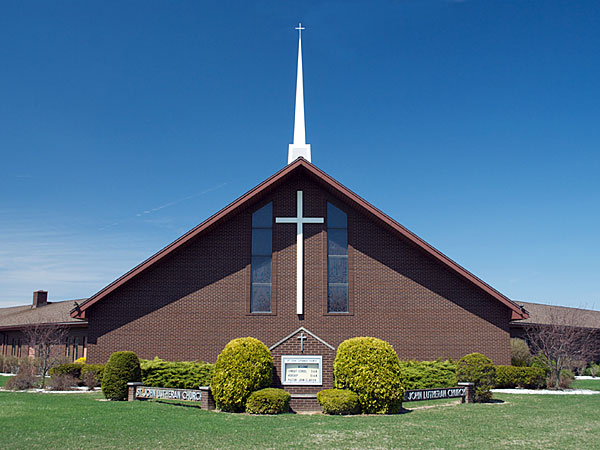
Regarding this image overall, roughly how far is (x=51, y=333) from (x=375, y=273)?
1960cm

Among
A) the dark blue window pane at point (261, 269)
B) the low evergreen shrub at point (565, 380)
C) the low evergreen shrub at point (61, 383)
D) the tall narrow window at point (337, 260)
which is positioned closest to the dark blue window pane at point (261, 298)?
the dark blue window pane at point (261, 269)

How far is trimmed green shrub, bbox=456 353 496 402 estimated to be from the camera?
18.6m

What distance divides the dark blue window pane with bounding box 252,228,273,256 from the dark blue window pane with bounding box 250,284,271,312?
1.41 metres

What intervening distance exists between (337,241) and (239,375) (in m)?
8.98

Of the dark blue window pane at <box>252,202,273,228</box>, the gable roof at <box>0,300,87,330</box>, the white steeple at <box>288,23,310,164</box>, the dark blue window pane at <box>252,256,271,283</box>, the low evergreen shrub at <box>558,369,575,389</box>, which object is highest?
the white steeple at <box>288,23,310,164</box>

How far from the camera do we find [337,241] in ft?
78.1

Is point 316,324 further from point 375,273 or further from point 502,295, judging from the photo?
point 502,295

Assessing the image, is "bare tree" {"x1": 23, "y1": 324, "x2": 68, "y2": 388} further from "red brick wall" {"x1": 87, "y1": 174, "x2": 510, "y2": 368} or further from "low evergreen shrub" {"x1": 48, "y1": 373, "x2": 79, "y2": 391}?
"red brick wall" {"x1": 87, "y1": 174, "x2": 510, "y2": 368}

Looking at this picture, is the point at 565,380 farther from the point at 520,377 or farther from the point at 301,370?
the point at 301,370

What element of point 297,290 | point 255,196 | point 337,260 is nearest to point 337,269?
point 337,260

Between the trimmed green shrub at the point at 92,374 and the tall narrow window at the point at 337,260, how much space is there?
9472 millimetres

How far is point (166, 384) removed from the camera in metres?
20.9

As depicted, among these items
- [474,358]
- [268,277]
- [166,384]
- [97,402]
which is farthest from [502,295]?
[97,402]

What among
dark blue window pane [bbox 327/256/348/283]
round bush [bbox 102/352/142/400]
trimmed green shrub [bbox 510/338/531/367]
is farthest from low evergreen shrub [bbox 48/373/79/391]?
trimmed green shrub [bbox 510/338/531/367]
